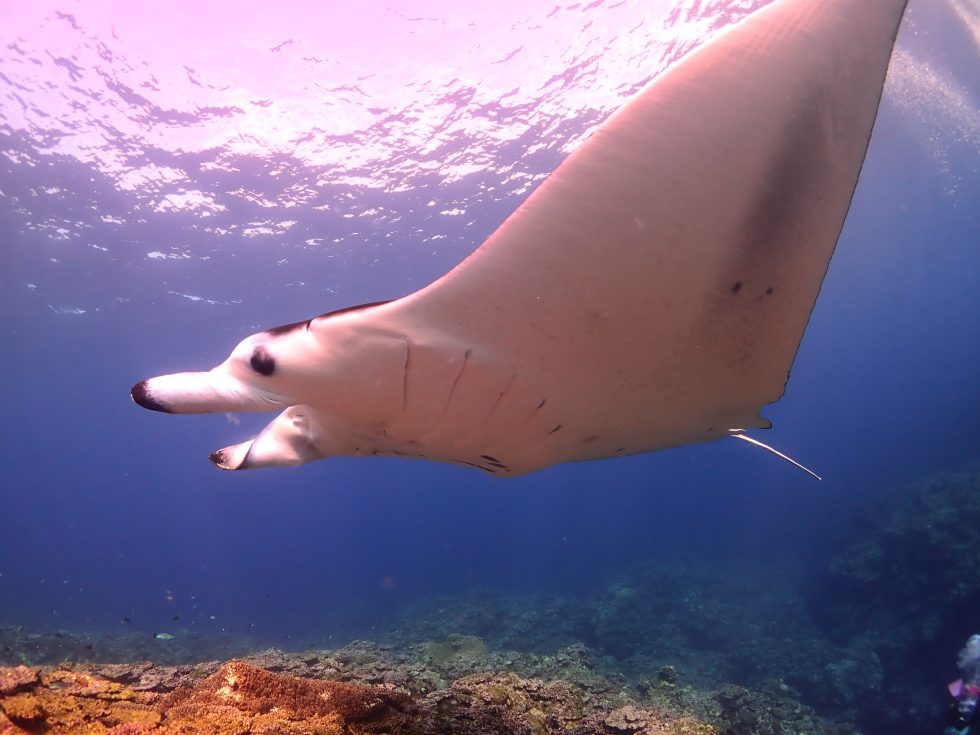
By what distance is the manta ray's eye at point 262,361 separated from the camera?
7.13 ft

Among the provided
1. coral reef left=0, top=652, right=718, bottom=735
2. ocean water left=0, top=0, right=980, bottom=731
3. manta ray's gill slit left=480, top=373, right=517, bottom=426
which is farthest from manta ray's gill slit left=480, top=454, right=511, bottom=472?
ocean water left=0, top=0, right=980, bottom=731

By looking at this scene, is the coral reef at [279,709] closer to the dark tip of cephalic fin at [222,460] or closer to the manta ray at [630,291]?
the dark tip of cephalic fin at [222,460]

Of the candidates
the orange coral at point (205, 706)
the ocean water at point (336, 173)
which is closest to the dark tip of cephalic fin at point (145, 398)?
the orange coral at point (205, 706)

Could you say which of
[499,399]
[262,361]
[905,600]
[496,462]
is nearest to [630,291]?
[499,399]

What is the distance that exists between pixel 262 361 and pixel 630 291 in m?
1.56

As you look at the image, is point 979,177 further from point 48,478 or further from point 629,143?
point 48,478

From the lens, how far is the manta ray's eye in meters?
2.17

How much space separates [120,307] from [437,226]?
1559cm

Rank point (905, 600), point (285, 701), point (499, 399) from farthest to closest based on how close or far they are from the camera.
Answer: point (905, 600) → point (285, 701) → point (499, 399)

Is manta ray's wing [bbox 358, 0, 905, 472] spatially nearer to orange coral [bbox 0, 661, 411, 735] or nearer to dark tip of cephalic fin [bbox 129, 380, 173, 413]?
dark tip of cephalic fin [bbox 129, 380, 173, 413]

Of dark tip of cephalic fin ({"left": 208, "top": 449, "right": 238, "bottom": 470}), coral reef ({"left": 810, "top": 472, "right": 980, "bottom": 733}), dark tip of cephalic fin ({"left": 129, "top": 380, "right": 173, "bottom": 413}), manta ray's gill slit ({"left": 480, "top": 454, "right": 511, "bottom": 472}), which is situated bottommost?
coral reef ({"left": 810, "top": 472, "right": 980, "bottom": 733})

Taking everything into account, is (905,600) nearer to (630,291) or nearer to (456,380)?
(630,291)

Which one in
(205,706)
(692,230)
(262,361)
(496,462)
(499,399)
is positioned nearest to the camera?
(692,230)

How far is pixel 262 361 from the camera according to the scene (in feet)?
7.14
